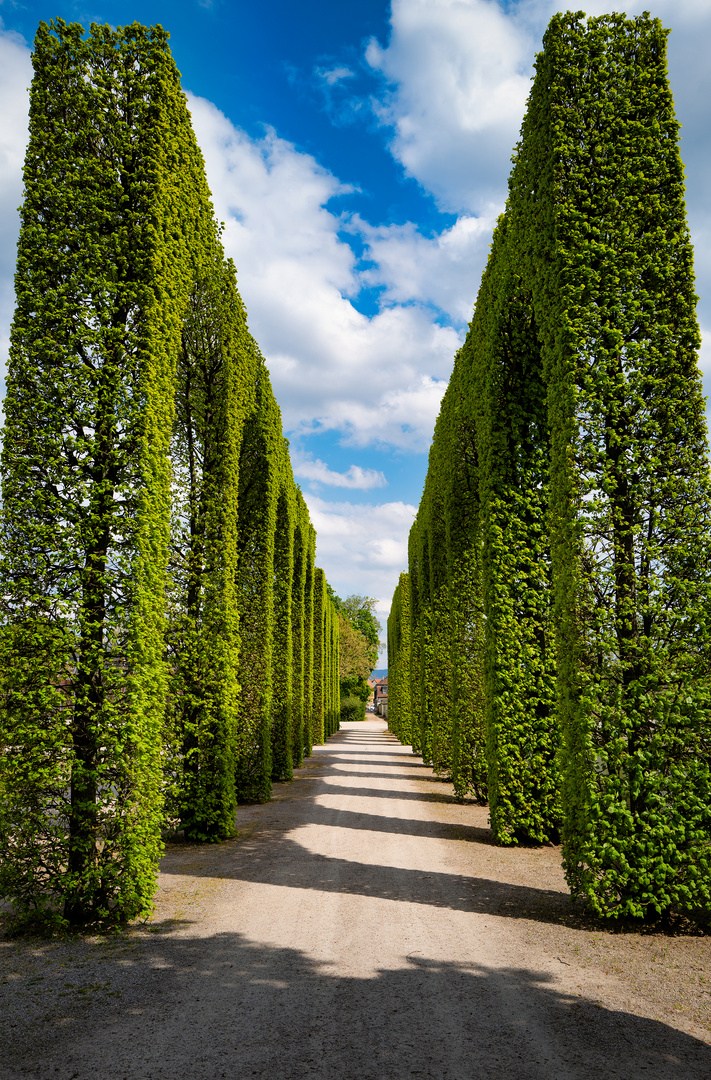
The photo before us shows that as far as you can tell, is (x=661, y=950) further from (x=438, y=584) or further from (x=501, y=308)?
(x=438, y=584)

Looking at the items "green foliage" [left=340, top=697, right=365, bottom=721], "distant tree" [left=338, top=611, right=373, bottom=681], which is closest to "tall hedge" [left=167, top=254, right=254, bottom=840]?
"distant tree" [left=338, top=611, right=373, bottom=681]

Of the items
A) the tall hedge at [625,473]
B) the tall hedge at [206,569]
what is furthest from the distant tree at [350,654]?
the tall hedge at [625,473]

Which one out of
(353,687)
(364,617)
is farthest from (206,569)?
(364,617)

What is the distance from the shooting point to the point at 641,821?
5520 millimetres

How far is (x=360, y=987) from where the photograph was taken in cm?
448

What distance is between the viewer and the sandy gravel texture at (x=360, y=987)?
3598 millimetres

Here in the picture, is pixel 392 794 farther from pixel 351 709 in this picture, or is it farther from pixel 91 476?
pixel 351 709

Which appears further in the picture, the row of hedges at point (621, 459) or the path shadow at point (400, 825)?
the path shadow at point (400, 825)

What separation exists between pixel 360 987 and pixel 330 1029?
64 centimetres

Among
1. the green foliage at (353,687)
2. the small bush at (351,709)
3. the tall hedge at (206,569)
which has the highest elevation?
the tall hedge at (206,569)

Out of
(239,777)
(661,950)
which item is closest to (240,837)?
(239,777)

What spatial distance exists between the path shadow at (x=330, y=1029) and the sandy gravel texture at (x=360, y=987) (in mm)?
14

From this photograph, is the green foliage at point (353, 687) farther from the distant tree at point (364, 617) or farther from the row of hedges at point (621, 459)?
the row of hedges at point (621, 459)

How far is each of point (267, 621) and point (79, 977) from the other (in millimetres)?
8717
